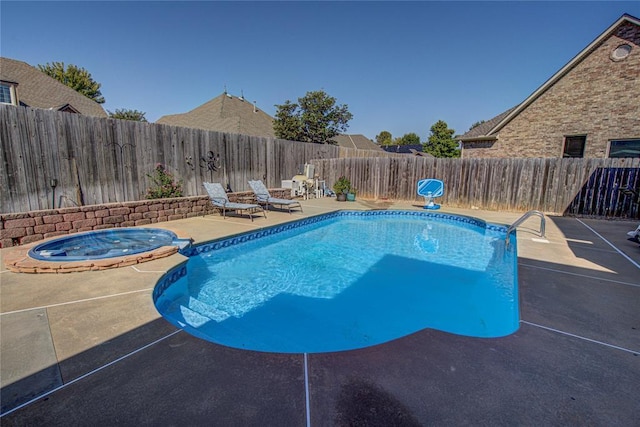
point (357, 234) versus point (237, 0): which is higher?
point (237, 0)

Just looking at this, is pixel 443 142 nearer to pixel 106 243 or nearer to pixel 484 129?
pixel 484 129

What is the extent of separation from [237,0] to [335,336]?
12562mm

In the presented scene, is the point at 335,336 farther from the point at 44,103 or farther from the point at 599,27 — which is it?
the point at 44,103

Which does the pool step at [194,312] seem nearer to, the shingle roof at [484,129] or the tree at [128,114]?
the shingle roof at [484,129]

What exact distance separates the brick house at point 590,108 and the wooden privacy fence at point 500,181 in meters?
4.18

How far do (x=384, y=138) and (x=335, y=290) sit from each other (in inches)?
2627

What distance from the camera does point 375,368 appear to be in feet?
5.73

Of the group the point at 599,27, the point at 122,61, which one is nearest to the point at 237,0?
the point at 122,61

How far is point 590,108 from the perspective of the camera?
448 inches

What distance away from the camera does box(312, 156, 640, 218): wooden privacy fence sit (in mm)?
8414

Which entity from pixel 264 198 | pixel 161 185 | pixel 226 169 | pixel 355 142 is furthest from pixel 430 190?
pixel 355 142

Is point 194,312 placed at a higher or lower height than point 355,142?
lower

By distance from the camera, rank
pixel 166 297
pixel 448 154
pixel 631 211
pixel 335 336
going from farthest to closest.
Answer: pixel 448 154
pixel 631 211
pixel 166 297
pixel 335 336

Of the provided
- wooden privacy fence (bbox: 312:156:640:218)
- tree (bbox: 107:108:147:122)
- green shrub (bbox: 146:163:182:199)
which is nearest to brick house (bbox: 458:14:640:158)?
wooden privacy fence (bbox: 312:156:640:218)
